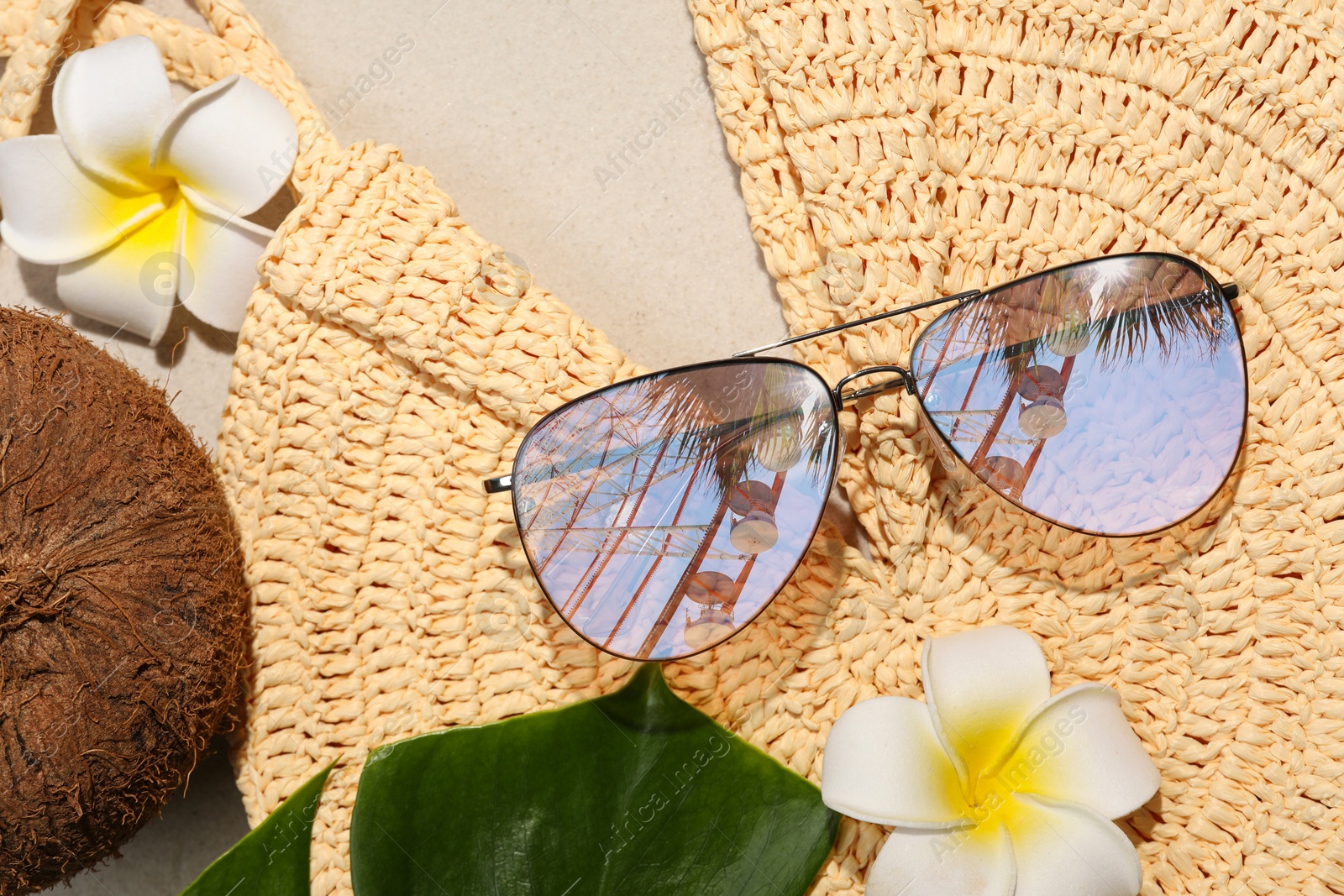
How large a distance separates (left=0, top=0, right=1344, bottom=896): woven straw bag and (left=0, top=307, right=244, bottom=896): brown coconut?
0.04 metres

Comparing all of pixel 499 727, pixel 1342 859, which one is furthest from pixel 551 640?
pixel 1342 859

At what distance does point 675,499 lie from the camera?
12.0 inches

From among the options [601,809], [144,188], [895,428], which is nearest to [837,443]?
[895,428]

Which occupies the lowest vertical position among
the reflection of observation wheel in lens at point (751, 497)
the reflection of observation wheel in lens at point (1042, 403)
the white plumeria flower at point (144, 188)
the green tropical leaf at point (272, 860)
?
the green tropical leaf at point (272, 860)

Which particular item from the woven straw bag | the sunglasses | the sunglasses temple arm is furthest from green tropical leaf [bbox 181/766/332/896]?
the sunglasses temple arm

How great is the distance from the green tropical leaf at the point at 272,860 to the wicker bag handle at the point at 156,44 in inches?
9.6

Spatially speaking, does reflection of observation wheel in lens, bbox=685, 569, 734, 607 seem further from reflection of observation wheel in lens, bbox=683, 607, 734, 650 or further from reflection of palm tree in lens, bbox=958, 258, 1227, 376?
reflection of palm tree in lens, bbox=958, 258, 1227, 376

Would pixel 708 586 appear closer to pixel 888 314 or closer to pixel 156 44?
pixel 888 314

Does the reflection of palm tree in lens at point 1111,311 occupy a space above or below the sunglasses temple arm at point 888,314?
above

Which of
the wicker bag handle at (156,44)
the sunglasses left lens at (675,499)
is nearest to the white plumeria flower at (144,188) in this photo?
the wicker bag handle at (156,44)

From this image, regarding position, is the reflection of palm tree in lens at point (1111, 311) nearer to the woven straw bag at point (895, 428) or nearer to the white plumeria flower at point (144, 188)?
the woven straw bag at point (895, 428)

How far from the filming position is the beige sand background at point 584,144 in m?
0.36

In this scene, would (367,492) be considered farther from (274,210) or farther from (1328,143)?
(1328,143)

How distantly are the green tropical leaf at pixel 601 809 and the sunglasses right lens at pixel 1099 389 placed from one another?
0.14m
